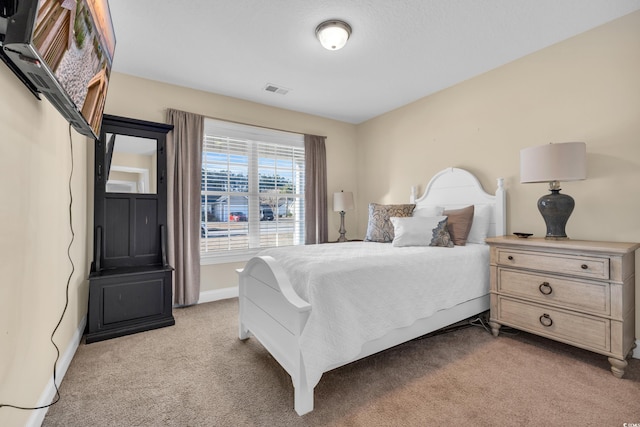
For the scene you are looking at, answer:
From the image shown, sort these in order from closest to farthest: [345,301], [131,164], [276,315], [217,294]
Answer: [345,301]
[276,315]
[131,164]
[217,294]

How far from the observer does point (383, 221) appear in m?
3.24

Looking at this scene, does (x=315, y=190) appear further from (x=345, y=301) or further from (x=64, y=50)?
(x=64, y=50)

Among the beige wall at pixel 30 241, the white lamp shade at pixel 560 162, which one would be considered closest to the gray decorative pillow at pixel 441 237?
the white lamp shade at pixel 560 162

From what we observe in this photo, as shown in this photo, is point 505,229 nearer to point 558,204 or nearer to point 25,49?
point 558,204

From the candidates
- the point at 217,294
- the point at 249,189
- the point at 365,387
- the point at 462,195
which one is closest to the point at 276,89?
the point at 249,189

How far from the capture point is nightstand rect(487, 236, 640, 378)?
1.83 m

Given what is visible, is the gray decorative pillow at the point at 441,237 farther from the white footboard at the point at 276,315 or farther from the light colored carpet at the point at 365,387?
the white footboard at the point at 276,315

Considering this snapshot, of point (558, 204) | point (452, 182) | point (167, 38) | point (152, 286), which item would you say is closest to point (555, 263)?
point (558, 204)

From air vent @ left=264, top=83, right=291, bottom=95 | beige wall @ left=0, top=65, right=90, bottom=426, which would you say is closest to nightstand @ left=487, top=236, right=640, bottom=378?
air vent @ left=264, top=83, right=291, bottom=95

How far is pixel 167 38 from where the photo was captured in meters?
2.42

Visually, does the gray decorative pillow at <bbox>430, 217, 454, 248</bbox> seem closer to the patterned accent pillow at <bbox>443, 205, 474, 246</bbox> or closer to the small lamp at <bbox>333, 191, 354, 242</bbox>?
the patterned accent pillow at <bbox>443, 205, 474, 246</bbox>

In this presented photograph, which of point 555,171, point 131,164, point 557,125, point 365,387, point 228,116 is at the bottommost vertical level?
point 365,387

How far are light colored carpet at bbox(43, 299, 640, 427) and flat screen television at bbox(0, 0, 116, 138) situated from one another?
1539 mm

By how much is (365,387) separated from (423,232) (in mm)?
1493
